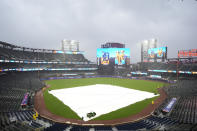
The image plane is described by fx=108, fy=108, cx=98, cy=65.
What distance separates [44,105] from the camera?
898 inches

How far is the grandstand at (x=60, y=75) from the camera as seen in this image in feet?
47.7

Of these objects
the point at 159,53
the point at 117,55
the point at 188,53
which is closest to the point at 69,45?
the point at 117,55

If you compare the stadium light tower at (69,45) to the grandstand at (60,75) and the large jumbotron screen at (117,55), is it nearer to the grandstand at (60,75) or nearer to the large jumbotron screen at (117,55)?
the grandstand at (60,75)

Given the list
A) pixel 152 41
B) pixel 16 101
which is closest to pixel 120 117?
pixel 16 101

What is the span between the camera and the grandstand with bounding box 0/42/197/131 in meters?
14.5

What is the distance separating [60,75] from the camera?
69812 mm

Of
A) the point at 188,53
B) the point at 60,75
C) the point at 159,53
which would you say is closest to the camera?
the point at 188,53

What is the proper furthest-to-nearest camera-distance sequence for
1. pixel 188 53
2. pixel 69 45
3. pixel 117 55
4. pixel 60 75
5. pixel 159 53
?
pixel 69 45 → pixel 60 75 → pixel 117 55 → pixel 159 53 → pixel 188 53

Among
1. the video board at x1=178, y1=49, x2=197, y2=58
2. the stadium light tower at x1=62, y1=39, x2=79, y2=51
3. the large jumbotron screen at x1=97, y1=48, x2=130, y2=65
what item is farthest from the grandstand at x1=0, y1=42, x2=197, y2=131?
the large jumbotron screen at x1=97, y1=48, x2=130, y2=65

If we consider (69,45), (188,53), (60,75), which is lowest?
(60,75)

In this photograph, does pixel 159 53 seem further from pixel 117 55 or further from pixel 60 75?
pixel 60 75

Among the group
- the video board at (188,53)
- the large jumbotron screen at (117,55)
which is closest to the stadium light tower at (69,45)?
the large jumbotron screen at (117,55)

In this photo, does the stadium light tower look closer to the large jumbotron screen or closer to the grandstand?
the grandstand

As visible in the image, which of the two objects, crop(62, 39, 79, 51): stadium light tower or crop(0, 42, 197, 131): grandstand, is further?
crop(62, 39, 79, 51): stadium light tower
